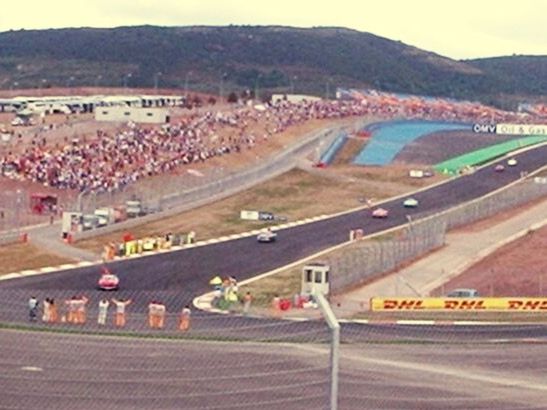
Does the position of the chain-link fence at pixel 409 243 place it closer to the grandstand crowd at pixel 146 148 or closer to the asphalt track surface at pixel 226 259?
the asphalt track surface at pixel 226 259

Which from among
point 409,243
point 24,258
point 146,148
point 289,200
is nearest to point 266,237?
point 409,243

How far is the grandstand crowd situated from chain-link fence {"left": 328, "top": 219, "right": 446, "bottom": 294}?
59.1ft

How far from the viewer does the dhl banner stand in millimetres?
44969

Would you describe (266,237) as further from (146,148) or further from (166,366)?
(166,366)

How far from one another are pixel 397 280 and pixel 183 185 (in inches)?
1349

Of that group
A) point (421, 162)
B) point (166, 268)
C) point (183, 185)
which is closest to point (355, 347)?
point (166, 268)

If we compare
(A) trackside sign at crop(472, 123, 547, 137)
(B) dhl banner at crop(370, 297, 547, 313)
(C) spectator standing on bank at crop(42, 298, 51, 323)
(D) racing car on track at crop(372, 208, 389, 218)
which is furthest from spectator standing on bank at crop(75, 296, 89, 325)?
(A) trackside sign at crop(472, 123, 547, 137)

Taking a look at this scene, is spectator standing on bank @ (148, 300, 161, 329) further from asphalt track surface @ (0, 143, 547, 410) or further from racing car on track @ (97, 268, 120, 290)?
racing car on track @ (97, 268, 120, 290)

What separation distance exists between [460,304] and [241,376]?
22285 millimetres

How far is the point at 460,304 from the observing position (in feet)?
149

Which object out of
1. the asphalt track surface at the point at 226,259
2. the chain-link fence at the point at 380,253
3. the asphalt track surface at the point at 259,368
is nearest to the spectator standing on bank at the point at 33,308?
the asphalt track surface at the point at 259,368

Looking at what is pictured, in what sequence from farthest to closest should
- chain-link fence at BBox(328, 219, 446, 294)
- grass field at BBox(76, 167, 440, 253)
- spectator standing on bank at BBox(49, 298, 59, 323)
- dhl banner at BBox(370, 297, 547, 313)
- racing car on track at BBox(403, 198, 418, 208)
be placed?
racing car on track at BBox(403, 198, 418, 208)
grass field at BBox(76, 167, 440, 253)
chain-link fence at BBox(328, 219, 446, 294)
dhl banner at BBox(370, 297, 547, 313)
spectator standing on bank at BBox(49, 298, 59, 323)

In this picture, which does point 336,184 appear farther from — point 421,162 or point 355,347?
point 355,347

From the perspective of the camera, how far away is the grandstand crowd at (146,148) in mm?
81125
